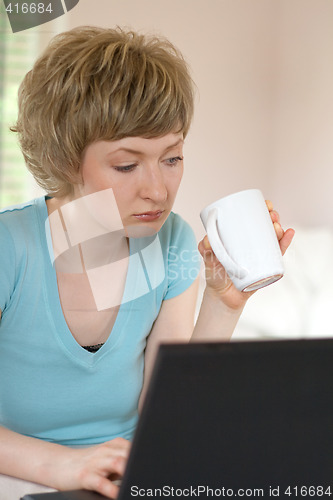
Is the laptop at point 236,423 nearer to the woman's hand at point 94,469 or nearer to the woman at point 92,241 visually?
the woman's hand at point 94,469

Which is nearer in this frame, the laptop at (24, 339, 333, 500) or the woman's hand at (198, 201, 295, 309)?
the laptop at (24, 339, 333, 500)

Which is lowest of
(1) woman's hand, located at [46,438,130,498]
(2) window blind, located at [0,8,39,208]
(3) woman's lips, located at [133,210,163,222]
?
(1) woman's hand, located at [46,438,130,498]

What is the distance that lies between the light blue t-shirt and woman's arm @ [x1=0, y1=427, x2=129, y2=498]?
173mm

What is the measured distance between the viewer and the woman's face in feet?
2.99

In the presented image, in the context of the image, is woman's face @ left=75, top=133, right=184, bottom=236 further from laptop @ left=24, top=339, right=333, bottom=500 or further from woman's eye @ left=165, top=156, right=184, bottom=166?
laptop @ left=24, top=339, right=333, bottom=500

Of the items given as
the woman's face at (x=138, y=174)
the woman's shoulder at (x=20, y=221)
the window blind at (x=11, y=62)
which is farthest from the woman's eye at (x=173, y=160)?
the window blind at (x=11, y=62)

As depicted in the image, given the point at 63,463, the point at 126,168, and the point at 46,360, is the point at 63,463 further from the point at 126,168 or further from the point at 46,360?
the point at 126,168

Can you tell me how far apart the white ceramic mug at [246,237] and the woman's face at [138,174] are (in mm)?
122

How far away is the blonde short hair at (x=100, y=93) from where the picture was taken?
2.93 feet

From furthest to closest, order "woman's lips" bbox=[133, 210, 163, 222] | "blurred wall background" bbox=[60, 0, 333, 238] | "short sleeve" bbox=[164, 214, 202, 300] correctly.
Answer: "blurred wall background" bbox=[60, 0, 333, 238] → "short sleeve" bbox=[164, 214, 202, 300] → "woman's lips" bbox=[133, 210, 163, 222]

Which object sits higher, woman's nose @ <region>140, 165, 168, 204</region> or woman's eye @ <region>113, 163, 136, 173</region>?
woman's eye @ <region>113, 163, 136, 173</region>

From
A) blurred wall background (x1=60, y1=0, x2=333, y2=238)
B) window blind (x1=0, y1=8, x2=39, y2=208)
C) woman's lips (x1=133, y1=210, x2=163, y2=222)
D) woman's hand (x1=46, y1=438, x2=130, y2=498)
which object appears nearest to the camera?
woman's hand (x1=46, y1=438, x2=130, y2=498)

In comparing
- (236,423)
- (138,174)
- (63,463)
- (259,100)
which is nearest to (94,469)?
(63,463)

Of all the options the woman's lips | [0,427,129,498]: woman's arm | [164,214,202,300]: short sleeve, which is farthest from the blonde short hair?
[0,427,129,498]: woman's arm
